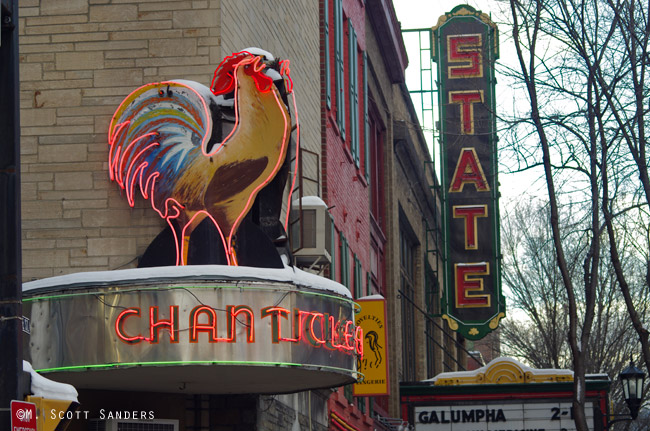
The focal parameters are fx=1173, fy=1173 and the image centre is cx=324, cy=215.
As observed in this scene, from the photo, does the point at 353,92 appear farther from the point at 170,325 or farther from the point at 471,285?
the point at 170,325

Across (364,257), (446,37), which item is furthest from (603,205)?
(446,37)

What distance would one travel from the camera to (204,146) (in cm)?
1248

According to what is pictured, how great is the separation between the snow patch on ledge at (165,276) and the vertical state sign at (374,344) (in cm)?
869

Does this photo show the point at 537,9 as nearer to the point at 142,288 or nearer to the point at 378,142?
the point at 142,288

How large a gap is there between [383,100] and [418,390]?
9.93 metres

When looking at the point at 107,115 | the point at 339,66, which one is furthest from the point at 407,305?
the point at 107,115

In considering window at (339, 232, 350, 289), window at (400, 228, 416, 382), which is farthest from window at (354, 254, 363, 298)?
window at (400, 228, 416, 382)

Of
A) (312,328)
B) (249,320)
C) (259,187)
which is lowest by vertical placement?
(312,328)

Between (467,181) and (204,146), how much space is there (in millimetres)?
20720

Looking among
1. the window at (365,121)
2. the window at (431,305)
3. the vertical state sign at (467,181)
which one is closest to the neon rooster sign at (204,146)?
the window at (365,121)

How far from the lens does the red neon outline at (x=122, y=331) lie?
37.0ft

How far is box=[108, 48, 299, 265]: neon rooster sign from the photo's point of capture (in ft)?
40.8

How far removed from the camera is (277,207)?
43.8 ft

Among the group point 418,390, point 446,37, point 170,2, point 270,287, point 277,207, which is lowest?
point 418,390
